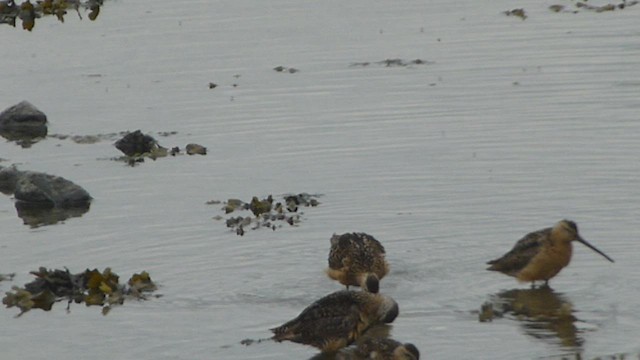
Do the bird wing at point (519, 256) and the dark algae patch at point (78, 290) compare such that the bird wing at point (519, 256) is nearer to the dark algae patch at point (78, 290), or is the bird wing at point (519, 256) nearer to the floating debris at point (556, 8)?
the dark algae patch at point (78, 290)

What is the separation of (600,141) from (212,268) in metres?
5.80

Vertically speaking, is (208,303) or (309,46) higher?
(309,46)

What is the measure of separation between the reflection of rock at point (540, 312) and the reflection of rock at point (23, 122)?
9.07m

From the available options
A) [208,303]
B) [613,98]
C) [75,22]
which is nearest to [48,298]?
[208,303]

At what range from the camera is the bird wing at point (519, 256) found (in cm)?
1412

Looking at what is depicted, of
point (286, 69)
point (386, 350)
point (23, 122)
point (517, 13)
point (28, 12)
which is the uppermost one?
point (517, 13)

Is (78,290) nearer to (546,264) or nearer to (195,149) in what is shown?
(546,264)

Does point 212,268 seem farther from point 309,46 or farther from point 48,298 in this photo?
point 309,46

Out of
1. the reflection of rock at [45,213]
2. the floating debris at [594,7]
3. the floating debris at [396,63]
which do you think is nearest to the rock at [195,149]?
the reflection of rock at [45,213]

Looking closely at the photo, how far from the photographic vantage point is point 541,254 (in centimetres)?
1403

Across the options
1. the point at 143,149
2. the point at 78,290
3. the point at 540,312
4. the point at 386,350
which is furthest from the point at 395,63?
the point at 386,350

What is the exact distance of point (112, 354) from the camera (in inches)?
497

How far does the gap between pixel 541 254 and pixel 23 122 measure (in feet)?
31.8

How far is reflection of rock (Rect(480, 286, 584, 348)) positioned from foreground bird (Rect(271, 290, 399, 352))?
2.88 feet
